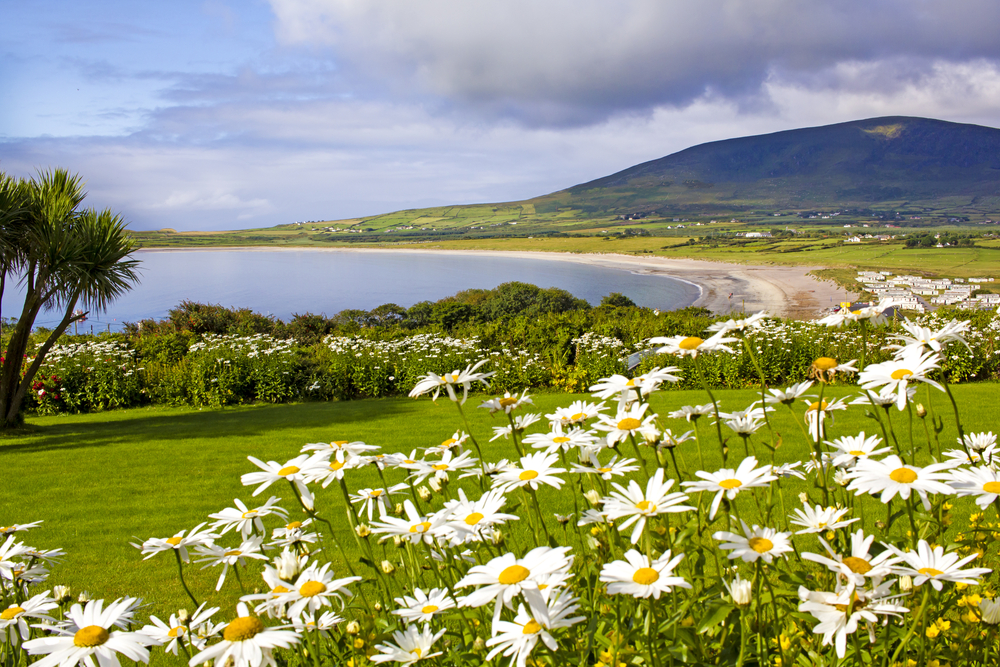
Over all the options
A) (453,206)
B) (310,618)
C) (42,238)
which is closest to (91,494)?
(42,238)

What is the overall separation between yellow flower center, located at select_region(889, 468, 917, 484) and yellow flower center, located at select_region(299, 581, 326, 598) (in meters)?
1.24

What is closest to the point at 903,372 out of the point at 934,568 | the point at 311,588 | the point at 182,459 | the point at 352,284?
the point at 934,568

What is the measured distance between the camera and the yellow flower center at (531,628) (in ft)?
3.40

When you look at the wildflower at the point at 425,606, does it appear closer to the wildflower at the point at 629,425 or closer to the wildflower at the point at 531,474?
the wildflower at the point at 531,474

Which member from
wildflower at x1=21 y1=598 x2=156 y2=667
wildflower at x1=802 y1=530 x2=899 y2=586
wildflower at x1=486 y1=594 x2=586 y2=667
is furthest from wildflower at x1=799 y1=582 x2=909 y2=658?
wildflower at x1=21 y1=598 x2=156 y2=667

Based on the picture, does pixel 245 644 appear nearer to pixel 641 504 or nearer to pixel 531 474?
pixel 531 474

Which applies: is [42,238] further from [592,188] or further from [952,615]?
[592,188]

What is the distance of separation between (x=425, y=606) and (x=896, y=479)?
1.05 meters

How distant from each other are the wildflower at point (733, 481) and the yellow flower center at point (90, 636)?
1190mm

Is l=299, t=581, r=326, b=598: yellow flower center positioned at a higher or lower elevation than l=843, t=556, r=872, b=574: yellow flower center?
lower

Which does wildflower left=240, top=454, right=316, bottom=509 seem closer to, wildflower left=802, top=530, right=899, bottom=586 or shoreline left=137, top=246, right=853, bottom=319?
wildflower left=802, top=530, right=899, bottom=586

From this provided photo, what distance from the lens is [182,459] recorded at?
21.3 feet

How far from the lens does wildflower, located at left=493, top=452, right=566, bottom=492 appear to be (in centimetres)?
143

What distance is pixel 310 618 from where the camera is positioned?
1.37 m
